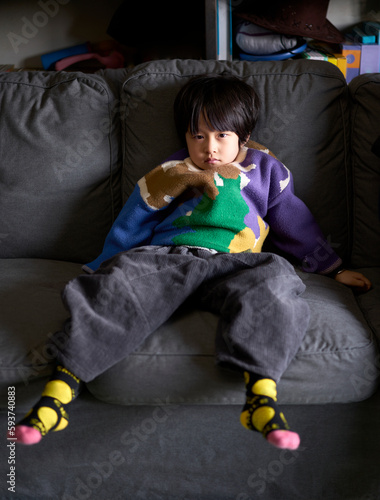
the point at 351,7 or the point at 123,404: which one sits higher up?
the point at 351,7

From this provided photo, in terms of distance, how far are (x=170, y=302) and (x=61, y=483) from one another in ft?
1.61

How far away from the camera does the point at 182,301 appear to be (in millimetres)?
1090

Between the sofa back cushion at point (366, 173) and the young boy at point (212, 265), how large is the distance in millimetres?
117

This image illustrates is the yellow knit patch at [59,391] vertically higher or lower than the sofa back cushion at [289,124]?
lower

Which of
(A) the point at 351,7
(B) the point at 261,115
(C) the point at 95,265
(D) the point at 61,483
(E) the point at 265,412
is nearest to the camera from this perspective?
(E) the point at 265,412

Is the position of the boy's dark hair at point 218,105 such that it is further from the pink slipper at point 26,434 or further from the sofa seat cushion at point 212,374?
the pink slipper at point 26,434

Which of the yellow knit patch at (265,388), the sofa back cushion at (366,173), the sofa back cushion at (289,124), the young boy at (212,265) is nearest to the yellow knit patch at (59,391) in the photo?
the young boy at (212,265)

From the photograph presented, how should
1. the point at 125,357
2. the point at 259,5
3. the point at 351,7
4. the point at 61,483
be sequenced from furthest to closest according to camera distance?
1. the point at 351,7
2. the point at 259,5
3. the point at 61,483
4. the point at 125,357

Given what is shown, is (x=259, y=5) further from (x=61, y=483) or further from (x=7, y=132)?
(x=61, y=483)

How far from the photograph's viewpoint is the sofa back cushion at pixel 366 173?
4.63 ft

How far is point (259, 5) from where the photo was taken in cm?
193

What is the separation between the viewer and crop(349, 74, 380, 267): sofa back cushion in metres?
1.41

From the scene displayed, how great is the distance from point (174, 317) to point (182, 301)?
0.15ft

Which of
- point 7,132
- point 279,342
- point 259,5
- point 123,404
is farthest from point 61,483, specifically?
point 259,5
